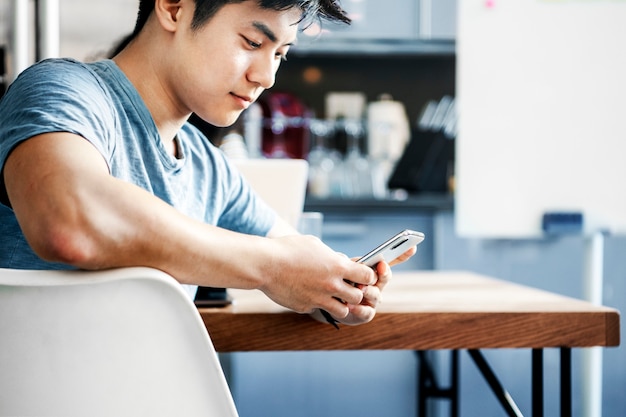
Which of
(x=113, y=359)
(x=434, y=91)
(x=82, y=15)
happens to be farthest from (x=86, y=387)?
(x=434, y=91)

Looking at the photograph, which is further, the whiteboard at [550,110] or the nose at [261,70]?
the whiteboard at [550,110]

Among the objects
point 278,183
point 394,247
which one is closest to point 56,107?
point 394,247

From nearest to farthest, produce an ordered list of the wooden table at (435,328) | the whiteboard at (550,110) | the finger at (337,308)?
the finger at (337,308)
the wooden table at (435,328)
the whiteboard at (550,110)

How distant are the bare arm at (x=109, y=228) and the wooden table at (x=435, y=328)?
17 centimetres

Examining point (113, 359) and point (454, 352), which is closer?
point (113, 359)

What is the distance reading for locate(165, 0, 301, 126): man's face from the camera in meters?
0.88

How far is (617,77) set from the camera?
6.06 ft

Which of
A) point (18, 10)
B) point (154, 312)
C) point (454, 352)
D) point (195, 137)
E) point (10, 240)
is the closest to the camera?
point (154, 312)

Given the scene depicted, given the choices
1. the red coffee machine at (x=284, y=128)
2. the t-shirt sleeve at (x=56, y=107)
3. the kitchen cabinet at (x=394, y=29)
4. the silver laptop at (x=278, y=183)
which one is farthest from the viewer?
the red coffee machine at (x=284, y=128)

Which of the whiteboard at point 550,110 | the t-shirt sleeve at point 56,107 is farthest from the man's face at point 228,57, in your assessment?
the whiteboard at point 550,110

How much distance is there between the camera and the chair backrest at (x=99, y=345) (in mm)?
513

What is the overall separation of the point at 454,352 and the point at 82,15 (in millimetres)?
1426

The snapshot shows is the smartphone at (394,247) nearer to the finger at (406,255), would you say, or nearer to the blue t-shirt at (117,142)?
the finger at (406,255)

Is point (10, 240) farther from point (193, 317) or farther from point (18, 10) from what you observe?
point (18, 10)
